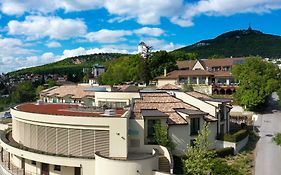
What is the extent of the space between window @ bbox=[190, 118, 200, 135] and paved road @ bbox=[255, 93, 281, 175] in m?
6.33

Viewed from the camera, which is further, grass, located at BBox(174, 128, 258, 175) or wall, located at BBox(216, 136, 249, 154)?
wall, located at BBox(216, 136, 249, 154)

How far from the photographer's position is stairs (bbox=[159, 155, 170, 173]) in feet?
97.2

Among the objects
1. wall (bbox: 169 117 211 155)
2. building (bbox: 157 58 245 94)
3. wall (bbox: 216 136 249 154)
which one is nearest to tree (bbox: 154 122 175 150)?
wall (bbox: 169 117 211 155)

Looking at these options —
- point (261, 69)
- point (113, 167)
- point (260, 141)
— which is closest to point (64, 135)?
point (113, 167)

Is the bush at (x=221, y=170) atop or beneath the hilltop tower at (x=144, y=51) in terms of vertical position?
beneath

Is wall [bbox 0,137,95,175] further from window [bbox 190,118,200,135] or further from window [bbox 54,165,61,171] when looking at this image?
window [bbox 190,118,200,135]

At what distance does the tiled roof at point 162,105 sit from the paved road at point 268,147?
8009 millimetres

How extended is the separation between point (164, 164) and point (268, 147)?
47.0 ft

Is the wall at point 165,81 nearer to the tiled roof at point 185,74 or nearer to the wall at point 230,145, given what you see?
the tiled roof at point 185,74

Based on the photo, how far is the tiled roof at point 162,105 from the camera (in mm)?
35656

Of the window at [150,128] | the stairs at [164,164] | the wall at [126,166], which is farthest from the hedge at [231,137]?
the wall at [126,166]

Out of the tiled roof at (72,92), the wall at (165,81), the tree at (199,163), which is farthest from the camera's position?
the wall at (165,81)

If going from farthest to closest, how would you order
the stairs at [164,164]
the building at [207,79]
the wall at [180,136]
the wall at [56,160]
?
the building at [207,79]
the wall at [180,136]
the stairs at [164,164]
the wall at [56,160]

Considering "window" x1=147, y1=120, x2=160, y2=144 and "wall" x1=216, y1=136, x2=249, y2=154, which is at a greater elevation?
"window" x1=147, y1=120, x2=160, y2=144
